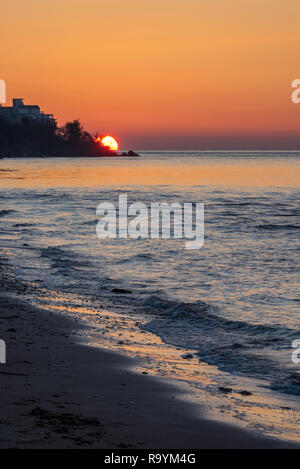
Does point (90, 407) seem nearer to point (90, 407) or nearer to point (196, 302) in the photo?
point (90, 407)

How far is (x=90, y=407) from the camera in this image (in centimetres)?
580

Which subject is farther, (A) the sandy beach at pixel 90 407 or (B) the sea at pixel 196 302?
(B) the sea at pixel 196 302

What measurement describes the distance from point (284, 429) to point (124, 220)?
2498cm

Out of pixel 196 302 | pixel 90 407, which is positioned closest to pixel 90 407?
pixel 90 407

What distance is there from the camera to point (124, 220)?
3038 centimetres

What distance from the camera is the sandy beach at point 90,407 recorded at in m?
5.02

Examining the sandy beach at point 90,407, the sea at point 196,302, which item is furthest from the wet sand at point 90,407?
the sea at point 196,302

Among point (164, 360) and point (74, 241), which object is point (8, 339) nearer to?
point (164, 360)

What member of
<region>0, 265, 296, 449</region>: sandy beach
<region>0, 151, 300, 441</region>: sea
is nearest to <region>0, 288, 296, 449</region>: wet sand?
<region>0, 265, 296, 449</region>: sandy beach

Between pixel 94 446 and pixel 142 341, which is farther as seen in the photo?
pixel 142 341

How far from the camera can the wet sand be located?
5020 mm

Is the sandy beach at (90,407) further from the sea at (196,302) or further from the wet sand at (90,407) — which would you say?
the sea at (196,302)

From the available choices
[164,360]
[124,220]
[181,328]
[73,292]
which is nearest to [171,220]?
[124,220]

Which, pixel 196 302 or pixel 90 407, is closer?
pixel 90 407
